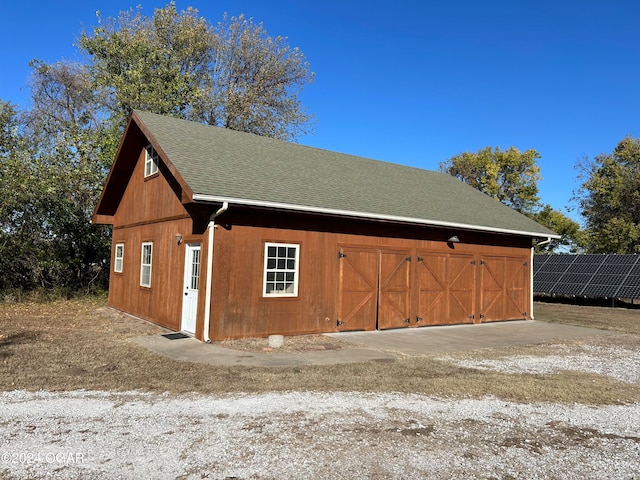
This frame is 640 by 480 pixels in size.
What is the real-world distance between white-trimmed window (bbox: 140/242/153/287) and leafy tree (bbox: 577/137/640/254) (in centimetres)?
3208

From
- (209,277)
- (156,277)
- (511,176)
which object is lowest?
(156,277)

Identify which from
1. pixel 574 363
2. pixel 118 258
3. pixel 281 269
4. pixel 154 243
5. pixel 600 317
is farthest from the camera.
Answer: pixel 600 317

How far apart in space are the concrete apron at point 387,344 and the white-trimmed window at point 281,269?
150cm

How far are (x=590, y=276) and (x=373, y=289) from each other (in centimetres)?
1588

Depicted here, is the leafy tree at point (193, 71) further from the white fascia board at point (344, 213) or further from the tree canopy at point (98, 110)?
the white fascia board at point (344, 213)

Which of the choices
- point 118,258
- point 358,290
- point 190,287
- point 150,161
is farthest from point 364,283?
point 118,258

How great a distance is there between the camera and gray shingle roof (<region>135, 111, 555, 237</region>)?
→ 10.1m

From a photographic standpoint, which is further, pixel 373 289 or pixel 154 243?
pixel 154 243

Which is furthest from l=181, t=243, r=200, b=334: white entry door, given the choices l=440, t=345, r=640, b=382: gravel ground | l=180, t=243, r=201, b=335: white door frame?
l=440, t=345, r=640, b=382: gravel ground

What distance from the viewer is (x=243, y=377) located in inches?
264

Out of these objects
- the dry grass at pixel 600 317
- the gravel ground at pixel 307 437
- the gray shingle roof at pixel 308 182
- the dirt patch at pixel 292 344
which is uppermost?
the gray shingle roof at pixel 308 182

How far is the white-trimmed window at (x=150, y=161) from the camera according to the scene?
12.8 meters

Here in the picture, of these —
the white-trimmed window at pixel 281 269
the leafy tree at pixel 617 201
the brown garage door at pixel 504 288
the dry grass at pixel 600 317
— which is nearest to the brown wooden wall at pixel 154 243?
the white-trimmed window at pixel 281 269

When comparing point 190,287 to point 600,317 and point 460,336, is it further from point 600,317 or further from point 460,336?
point 600,317
